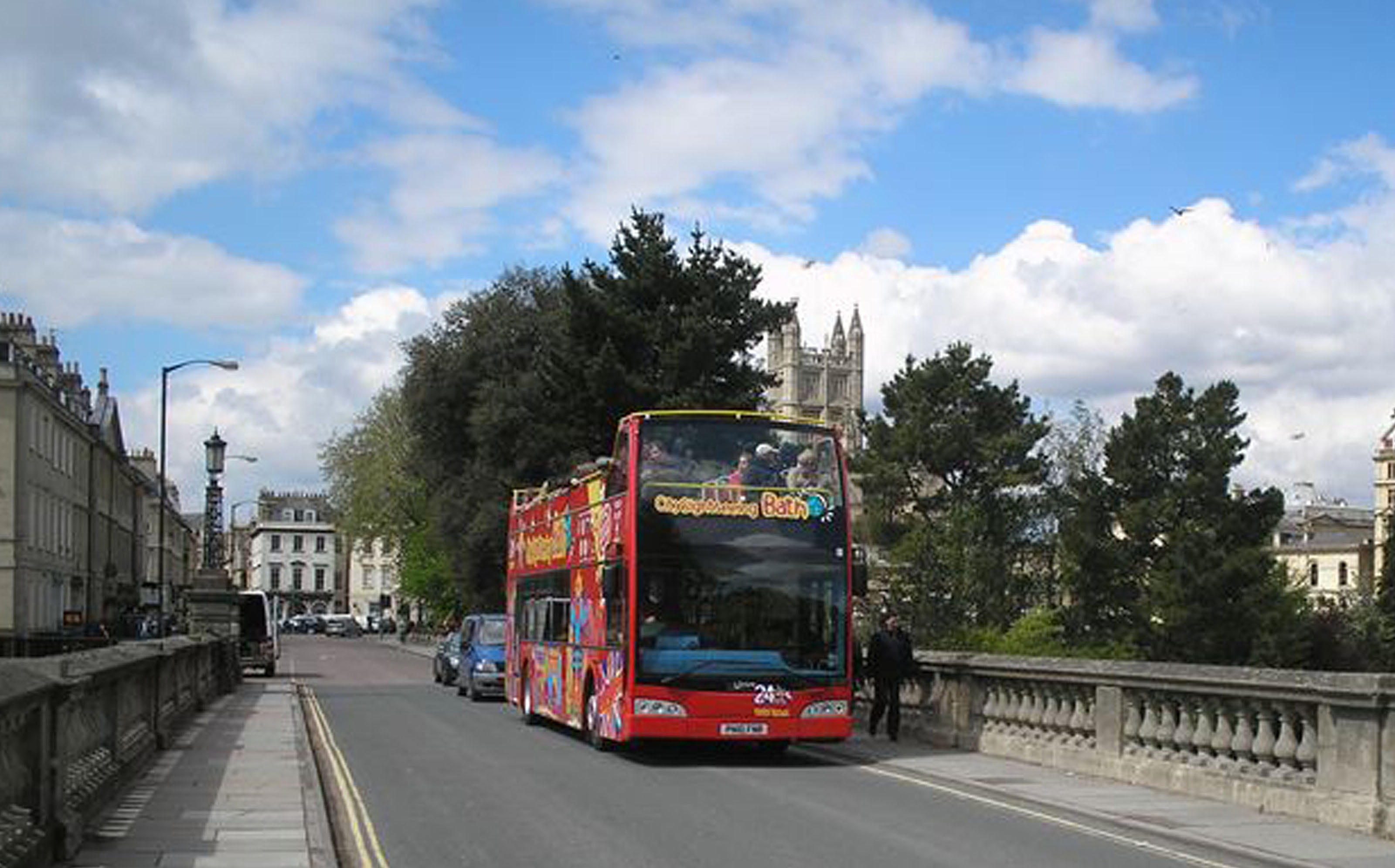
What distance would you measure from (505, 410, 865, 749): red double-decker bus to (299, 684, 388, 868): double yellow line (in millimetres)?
3316

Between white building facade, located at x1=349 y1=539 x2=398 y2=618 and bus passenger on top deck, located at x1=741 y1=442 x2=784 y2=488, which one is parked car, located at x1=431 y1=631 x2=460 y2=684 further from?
white building facade, located at x1=349 y1=539 x2=398 y2=618

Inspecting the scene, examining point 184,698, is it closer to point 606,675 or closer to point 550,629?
point 550,629

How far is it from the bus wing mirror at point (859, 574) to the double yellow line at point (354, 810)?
20.8 feet

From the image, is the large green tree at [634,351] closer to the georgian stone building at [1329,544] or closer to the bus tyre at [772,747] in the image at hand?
the bus tyre at [772,747]

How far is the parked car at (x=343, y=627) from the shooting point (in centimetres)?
11844

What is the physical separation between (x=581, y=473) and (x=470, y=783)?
268 inches

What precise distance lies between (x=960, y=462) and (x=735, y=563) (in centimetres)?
5715

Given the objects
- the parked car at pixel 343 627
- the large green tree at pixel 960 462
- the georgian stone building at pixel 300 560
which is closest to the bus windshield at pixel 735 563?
the large green tree at pixel 960 462

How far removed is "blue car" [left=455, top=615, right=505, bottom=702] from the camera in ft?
111

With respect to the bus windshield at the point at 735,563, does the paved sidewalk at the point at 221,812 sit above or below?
below

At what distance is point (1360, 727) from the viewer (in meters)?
12.5

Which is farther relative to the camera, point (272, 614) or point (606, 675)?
point (272, 614)

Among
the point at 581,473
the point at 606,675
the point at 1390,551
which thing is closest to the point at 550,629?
the point at 581,473

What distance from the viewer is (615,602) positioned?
19.1m
